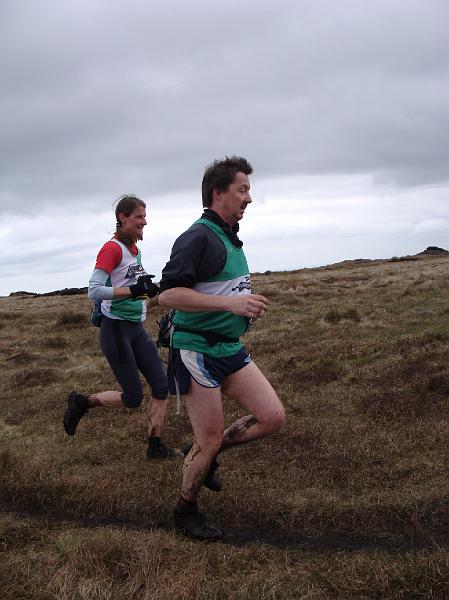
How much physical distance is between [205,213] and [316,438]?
11.2ft

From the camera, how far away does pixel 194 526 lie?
4.50 m

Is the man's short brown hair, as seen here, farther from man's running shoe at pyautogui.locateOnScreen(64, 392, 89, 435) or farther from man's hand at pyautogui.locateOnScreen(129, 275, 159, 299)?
man's running shoe at pyautogui.locateOnScreen(64, 392, 89, 435)

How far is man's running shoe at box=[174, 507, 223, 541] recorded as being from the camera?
175 inches

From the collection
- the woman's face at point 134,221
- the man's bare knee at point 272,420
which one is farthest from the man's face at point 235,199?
the woman's face at point 134,221

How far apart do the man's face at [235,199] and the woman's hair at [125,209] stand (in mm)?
2019

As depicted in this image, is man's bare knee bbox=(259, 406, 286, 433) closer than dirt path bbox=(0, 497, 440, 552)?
No

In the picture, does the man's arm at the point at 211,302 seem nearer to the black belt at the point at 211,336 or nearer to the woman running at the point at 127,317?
the black belt at the point at 211,336

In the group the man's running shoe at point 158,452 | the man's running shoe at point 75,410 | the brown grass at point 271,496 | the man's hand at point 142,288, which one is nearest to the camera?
the brown grass at point 271,496

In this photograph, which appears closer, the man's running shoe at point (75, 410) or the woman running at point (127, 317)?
the woman running at point (127, 317)

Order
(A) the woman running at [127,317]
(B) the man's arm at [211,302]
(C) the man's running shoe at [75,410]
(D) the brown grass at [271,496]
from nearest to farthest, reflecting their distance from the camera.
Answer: (D) the brown grass at [271,496] → (B) the man's arm at [211,302] → (A) the woman running at [127,317] → (C) the man's running shoe at [75,410]

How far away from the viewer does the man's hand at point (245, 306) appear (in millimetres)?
4074

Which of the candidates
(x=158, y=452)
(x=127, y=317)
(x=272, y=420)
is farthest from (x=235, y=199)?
(x=158, y=452)

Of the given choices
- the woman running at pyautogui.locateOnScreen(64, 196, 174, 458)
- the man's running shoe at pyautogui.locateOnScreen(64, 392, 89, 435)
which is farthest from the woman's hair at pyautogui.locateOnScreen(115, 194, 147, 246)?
the man's running shoe at pyautogui.locateOnScreen(64, 392, 89, 435)

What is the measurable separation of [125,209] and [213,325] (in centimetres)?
237
